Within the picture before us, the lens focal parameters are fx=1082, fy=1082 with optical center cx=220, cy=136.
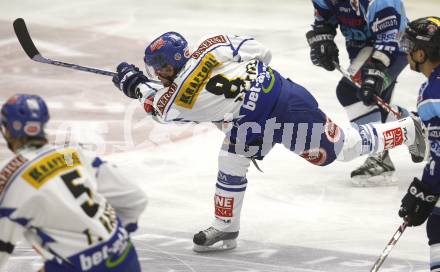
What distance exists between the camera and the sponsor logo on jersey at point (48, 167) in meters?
3.27

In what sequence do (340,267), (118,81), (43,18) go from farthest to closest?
(43,18) → (118,81) → (340,267)

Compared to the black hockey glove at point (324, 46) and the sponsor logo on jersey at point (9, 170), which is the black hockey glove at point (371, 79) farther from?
the sponsor logo on jersey at point (9, 170)

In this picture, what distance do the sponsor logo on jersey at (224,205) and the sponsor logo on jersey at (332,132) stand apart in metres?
0.57

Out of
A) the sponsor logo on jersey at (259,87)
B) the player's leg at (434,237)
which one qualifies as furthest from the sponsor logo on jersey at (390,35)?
the player's leg at (434,237)

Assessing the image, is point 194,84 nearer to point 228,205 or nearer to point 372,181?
point 228,205

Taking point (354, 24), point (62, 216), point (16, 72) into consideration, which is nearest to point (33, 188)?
point (62, 216)

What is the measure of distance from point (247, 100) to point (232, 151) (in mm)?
296

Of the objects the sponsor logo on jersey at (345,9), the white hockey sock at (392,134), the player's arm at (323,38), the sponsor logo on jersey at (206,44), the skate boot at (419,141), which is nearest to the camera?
the sponsor logo on jersey at (206,44)

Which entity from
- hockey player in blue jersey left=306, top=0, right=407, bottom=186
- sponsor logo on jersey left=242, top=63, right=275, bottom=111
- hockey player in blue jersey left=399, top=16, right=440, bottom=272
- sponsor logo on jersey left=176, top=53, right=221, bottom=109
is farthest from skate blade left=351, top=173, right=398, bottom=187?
hockey player in blue jersey left=399, top=16, right=440, bottom=272

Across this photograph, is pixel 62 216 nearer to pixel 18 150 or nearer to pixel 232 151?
pixel 18 150

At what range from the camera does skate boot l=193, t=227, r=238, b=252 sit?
531 cm

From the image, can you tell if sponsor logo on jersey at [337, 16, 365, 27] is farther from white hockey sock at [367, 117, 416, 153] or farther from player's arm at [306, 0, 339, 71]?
white hockey sock at [367, 117, 416, 153]

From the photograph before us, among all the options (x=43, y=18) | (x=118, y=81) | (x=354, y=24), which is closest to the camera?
(x=118, y=81)

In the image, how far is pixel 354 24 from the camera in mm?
6449
